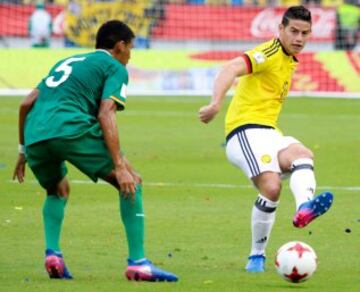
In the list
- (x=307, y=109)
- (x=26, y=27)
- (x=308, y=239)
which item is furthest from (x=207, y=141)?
(x=26, y=27)

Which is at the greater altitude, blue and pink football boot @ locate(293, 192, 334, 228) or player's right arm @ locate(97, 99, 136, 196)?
player's right arm @ locate(97, 99, 136, 196)

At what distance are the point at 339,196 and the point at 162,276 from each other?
6.11m

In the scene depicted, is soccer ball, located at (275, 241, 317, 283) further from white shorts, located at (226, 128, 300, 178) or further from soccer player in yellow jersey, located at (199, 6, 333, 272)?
white shorts, located at (226, 128, 300, 178)

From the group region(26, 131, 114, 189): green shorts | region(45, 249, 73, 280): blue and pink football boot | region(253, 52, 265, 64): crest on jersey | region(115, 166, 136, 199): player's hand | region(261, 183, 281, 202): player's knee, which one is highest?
region(253, 52, 265, 64): crest on jersey

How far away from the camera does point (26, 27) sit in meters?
35.6

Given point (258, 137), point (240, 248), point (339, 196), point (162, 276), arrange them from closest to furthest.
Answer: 1. point (162, 276)
2. point (258, 137)
3. point (240, 248)
4. point (339, 196)

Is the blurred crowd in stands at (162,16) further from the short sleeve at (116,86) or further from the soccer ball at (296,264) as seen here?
the soccer ball at (296,264)

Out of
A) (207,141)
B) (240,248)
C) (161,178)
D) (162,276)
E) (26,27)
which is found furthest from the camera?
(26,27)

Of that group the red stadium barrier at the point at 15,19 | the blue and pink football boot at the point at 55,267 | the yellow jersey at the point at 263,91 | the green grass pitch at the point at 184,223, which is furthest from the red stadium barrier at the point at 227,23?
the blue and pink football boot at the point at 55,267

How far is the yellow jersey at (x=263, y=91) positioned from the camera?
10.2 m

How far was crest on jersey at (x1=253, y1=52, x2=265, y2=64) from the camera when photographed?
1002cm

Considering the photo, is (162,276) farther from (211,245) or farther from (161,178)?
(161,178)

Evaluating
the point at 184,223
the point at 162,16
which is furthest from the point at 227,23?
the point at 184,223

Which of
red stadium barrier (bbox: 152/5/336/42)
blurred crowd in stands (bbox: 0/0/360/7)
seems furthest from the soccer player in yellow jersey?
blurred crowd in stands (bbox: 0/0/360/7)
